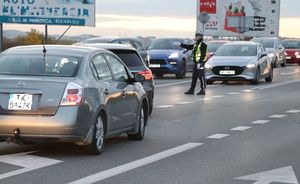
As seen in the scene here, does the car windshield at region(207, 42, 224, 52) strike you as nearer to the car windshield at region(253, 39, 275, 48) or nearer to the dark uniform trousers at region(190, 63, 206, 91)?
the car windshield at region(253, 39, 275, 48)

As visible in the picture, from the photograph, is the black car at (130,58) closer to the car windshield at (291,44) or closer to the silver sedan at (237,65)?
the silver sedan at (237,65)

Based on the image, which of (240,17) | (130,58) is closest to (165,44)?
(130,58)

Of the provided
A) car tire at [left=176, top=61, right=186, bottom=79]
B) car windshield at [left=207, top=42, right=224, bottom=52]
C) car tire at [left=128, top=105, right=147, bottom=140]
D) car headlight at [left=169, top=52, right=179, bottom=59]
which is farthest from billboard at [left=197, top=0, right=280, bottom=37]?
car tire at [left=128, top=105, right=147, bottom=140]

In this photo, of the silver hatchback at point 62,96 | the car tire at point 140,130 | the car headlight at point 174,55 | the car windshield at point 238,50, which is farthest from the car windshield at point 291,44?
the silver hatchback at point 62,96

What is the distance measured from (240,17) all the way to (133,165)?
253 feet

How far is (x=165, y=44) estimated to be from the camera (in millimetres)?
35125

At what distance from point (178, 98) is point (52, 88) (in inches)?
504

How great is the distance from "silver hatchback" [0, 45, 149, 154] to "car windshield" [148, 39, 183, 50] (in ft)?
74.1

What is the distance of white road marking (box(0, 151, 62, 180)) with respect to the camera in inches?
381

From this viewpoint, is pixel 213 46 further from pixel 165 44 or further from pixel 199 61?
pixel 199 61

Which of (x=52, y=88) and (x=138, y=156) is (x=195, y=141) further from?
(x=52, y=88)

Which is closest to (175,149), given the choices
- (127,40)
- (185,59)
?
(127,40)

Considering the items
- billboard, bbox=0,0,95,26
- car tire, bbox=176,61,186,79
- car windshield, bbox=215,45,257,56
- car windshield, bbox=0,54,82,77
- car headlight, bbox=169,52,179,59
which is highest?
billboard, bbox=0,0,95,26

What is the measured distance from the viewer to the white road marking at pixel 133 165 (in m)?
9.05
